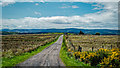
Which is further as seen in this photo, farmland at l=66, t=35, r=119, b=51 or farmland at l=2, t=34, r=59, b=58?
farmland at l=66, t=35, r=119, b=51

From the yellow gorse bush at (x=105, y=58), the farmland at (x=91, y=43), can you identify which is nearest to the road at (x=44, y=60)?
the yellow gorse bush at (x=105, y=58)

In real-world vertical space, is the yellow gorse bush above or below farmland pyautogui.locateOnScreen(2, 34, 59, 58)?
above

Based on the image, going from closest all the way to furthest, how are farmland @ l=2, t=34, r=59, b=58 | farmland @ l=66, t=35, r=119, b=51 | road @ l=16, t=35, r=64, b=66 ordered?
road @ l=16, t=35, r=64, b=66 < farmland @ l=2, t=34, r=59, b=58 < farmland @ l=66, t=35, r=119, b=51

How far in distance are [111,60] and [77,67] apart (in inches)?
157

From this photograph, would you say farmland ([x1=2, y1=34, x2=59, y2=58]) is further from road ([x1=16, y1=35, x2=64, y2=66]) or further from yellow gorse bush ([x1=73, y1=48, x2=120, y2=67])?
yellow gorse bush ([x1=73, y1=48, x2=120, y2=67])

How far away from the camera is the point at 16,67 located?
10.2 m

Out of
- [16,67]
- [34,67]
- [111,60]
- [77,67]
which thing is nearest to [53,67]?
[34,67]

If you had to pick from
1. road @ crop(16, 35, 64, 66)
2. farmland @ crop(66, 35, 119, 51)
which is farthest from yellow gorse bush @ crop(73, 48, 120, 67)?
farmland @ crop(66, 35, 119, 51)

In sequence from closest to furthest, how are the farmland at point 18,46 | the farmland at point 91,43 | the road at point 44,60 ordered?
the road at point 44,60 < the farmland at point 18,46 < the farmland at point 91,43

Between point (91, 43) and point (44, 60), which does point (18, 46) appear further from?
point (91, 43)

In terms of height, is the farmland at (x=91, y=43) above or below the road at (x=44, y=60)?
below

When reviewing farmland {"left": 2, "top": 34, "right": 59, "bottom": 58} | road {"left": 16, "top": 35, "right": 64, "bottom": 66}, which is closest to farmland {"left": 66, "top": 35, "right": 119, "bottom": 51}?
road {"left": 16, "top": 35, "right": 64, "bottom": 66}

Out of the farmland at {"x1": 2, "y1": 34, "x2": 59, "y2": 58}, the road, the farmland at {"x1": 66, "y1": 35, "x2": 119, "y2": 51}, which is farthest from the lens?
the farmland at {"x1": 66, "y1": 35, "x2": 119, "y2": 51}

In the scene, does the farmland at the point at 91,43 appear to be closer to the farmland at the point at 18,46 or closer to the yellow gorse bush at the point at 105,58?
the yellow gorse bush at the point at 105,58
